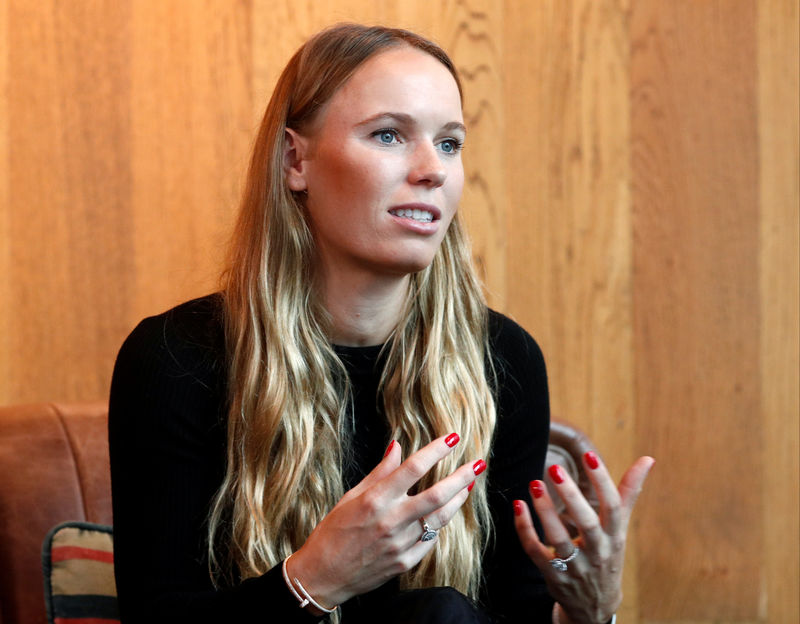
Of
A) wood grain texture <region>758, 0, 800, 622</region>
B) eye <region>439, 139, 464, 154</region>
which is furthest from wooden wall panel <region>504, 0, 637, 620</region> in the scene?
eye <region>439, 139, 464, 154</region>

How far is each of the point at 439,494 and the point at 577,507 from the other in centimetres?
20

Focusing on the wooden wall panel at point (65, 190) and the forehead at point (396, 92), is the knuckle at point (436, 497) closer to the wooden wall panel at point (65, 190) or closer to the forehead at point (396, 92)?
the forehead at point (396, 92)

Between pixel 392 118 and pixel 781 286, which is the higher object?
pixel 392 118

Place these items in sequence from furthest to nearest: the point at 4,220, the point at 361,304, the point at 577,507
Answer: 1. the point at 4,220
2. the point at 361,304
3. the point at 577,507

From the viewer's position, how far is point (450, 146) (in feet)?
4.83

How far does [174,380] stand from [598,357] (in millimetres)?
1055

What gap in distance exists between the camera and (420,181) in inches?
54.7

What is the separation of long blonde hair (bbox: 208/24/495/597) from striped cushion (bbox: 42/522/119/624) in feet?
0.88

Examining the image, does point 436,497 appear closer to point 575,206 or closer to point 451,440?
point 451,440

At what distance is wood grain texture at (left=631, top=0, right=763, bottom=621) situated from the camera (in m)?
2.12

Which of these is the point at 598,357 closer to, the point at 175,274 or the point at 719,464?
the point at 719,464

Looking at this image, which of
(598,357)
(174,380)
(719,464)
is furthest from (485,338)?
(719,464)

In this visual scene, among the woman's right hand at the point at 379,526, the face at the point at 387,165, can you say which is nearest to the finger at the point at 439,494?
the woman's right hand at the point at 379,526

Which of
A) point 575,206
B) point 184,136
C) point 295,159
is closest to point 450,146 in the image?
point 295,159
